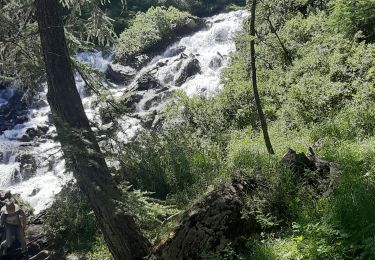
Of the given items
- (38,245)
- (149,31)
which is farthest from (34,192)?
(149,31)

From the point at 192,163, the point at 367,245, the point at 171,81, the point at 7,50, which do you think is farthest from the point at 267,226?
the point at 171,81

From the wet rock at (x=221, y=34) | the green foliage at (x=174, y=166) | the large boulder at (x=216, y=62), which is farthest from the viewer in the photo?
the wet rock at (x=221, y=34)

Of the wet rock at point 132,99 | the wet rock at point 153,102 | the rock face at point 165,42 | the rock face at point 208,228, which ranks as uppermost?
the rock face at point 165,42

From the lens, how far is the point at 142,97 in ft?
65.8

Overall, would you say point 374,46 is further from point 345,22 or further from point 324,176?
point 324,176

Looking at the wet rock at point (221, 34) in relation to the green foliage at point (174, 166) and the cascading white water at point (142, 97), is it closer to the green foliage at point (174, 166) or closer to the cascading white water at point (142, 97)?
the cascading white water at point (142, 97)

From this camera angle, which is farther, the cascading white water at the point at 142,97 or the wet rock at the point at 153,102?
→ the wet rock at the point at 153,102

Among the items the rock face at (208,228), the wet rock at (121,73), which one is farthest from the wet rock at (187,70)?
the rock face at (208,228)

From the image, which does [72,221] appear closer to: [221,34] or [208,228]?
[208,228]

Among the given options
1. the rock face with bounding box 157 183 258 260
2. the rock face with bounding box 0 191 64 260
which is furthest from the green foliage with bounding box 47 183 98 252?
the rock face with bounding box 157 183 258 260

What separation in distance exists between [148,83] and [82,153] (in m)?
15.5

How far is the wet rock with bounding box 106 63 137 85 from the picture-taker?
24.5m

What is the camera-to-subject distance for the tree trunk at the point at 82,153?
20.4ft

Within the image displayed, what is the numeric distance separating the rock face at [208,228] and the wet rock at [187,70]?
50.1 ft
